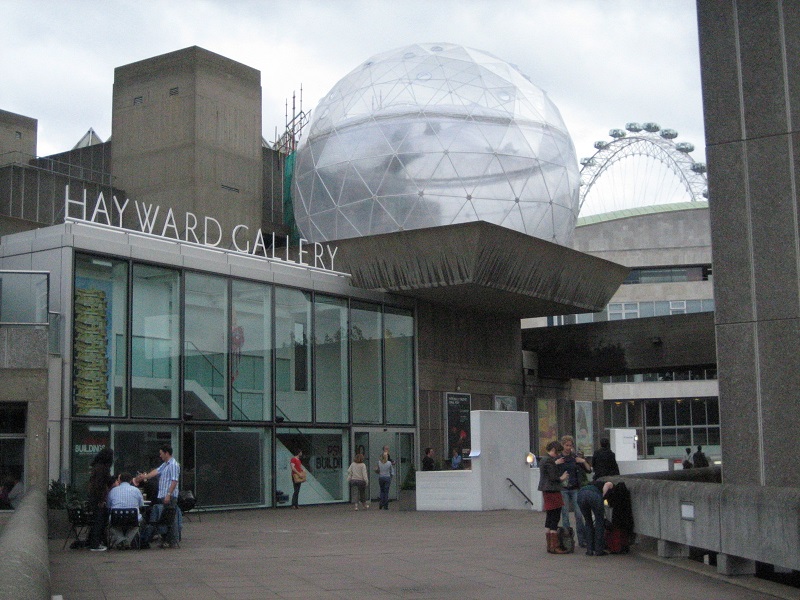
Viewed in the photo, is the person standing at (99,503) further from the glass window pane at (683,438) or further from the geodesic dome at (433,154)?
the glass window pane at (683,438)

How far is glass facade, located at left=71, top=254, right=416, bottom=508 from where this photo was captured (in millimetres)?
24484

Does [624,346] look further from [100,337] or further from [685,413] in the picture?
[685,413]

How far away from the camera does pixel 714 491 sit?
12.9 metres

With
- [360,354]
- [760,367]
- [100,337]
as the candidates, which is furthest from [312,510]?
[760,367]

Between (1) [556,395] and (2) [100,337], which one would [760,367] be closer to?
(2) [100,337]

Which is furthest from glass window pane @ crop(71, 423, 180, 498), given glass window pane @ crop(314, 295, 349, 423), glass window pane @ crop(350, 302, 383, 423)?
glass window pane @ crop(350, 302, 383, 423)

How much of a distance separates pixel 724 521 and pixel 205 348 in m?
17.3

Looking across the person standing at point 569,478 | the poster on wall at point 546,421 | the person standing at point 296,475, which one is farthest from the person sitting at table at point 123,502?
the poster on wall at point 546,421

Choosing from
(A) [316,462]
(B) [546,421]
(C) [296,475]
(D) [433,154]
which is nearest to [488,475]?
(C) [296,475]

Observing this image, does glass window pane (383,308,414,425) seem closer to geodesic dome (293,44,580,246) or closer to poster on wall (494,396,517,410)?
geodesic dome (293,44,580,246)

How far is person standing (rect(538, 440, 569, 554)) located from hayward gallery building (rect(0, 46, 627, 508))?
11410 millimetres

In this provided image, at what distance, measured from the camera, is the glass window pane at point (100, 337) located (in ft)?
78.2

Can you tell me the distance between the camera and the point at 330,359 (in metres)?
31.7

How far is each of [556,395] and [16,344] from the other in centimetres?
2623
